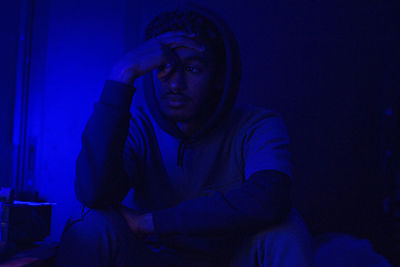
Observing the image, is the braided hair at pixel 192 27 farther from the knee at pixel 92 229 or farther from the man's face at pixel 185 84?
the knee at pixel 92 229

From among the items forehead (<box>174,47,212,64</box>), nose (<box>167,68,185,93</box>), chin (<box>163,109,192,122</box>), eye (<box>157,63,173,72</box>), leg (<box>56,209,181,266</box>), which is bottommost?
leg (<box>56,209,181,266</box>)

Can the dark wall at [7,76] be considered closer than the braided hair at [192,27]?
No

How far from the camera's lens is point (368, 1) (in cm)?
237

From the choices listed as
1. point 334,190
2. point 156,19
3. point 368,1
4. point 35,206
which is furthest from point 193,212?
point 368,1

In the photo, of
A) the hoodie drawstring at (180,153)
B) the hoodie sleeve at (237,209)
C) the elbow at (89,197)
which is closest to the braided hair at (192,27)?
the hoodie drawstring at (180,153)

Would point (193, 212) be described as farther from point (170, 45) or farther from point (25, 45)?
point (25, 45)

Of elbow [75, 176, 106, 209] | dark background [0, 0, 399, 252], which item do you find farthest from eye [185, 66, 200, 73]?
dark background [0, 0, 399, 252]

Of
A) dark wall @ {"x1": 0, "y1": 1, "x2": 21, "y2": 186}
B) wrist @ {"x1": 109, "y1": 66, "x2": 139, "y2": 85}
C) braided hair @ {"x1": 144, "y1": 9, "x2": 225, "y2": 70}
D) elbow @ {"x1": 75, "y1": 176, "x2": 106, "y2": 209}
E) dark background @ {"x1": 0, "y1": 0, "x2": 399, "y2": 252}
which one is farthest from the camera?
dark background @ {"x1": 0, "y1": 0, "x2": 399, "y2": 252}

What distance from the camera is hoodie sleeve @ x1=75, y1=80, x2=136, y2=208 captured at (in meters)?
1.25

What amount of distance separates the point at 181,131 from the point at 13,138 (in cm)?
128

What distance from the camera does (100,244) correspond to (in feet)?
3.61

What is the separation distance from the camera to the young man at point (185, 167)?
1145 mm

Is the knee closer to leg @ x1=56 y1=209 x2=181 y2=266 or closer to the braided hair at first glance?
leg @ x1=56 y1=209 x2=181 y2=266

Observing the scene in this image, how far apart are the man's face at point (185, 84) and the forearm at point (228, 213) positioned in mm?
401
